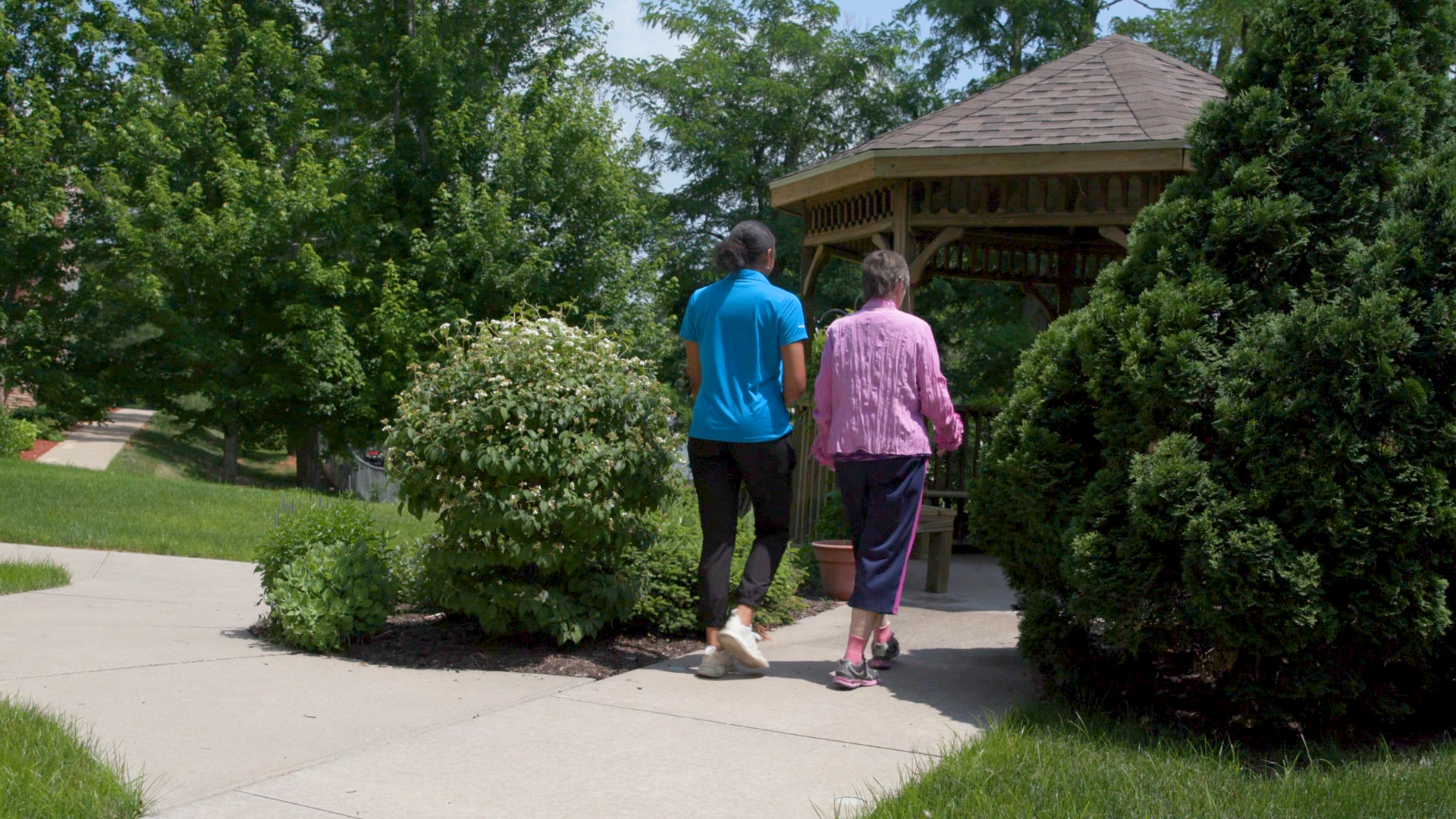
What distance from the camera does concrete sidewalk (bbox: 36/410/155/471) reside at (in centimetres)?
2062

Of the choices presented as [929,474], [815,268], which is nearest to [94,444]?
[815,268]

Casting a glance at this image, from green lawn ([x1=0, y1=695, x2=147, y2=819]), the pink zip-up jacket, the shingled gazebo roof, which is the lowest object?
green lawn ([x1=0, y1=695, x2=147, y2=819])

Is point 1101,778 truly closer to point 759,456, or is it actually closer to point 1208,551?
point 1208,551

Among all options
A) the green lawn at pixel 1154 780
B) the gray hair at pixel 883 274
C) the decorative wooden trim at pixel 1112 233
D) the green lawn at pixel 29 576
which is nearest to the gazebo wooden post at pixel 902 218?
the decorative wooden trim at pixel 1112 233

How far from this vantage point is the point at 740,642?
4695 millimetres

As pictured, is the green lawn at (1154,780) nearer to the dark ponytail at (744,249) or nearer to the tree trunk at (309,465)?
the dark ponytail at (744,249)

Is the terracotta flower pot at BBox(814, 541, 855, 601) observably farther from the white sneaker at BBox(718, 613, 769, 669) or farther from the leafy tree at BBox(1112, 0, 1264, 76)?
the leafy tree at BBox(1112, 0, 1264, 76)

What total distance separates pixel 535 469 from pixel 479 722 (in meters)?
1.14

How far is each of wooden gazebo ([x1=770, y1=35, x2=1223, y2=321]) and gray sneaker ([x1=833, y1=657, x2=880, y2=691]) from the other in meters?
4.23

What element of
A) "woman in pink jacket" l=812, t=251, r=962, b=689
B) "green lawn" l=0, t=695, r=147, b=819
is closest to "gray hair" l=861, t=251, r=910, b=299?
"woman in pink jacket" l=812, t=251, r=962, b=689

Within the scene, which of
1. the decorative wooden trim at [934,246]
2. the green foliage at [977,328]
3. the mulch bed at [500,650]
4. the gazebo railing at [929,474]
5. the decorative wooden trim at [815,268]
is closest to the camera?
the mulch bed at [500,650]

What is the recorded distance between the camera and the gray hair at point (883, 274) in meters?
4.81

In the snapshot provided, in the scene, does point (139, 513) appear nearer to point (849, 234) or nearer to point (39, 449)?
point (849, 234)

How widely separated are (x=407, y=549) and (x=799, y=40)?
25011 millimetres
